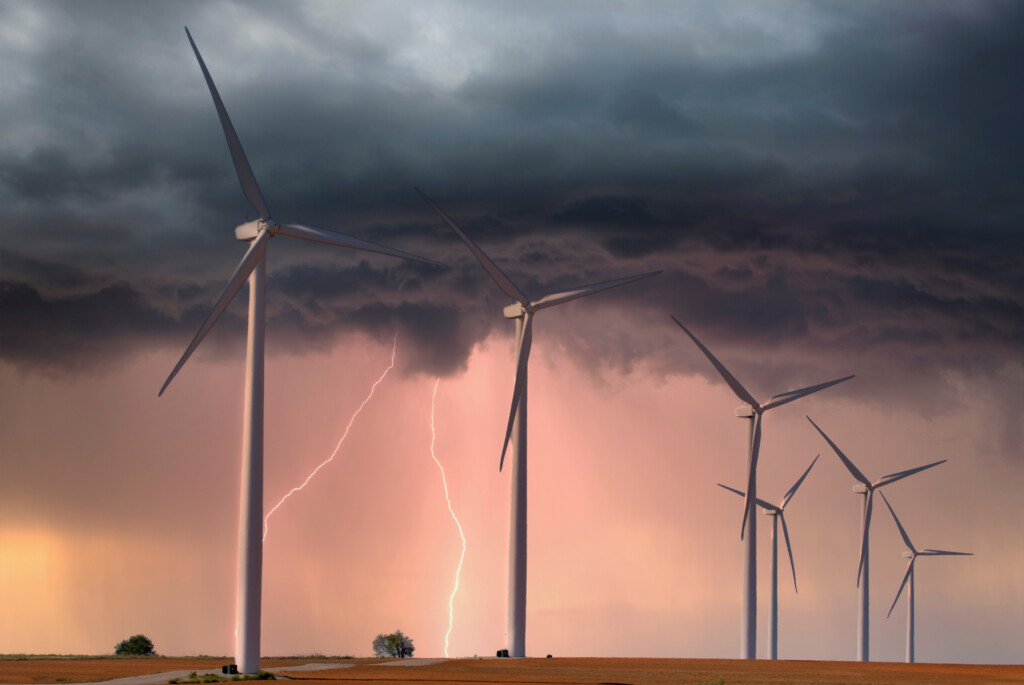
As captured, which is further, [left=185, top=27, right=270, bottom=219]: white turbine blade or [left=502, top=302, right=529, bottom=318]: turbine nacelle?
[left=502, top=302, right=529, bottom=318]: turbine nacelle

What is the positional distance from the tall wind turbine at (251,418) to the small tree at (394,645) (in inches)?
3711

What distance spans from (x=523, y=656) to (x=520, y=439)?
13.3 metres

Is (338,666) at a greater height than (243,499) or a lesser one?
lesser

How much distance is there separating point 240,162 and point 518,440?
24.6 m

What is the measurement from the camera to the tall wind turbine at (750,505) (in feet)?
295

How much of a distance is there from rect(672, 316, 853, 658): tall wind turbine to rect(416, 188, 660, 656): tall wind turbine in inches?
743

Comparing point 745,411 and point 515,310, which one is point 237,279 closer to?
point 515,310

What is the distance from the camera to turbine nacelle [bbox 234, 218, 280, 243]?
197ft

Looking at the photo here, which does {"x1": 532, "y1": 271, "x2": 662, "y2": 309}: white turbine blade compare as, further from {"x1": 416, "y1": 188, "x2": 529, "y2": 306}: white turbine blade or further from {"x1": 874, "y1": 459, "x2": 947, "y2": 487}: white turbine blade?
{"x1": 874, "y1": 459, "x2": 947, "y2": 487}: white turbine blade

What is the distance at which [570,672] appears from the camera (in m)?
60.7

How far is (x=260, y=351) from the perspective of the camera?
56.4 meters

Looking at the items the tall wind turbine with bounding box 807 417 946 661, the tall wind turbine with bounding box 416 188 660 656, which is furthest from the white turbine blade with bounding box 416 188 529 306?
the tall wind turbine with bounding box 807 417 946 661

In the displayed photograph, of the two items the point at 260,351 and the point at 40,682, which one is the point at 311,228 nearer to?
the point at 260,351

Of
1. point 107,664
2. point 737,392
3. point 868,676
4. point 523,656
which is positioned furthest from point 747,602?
point 107,664
